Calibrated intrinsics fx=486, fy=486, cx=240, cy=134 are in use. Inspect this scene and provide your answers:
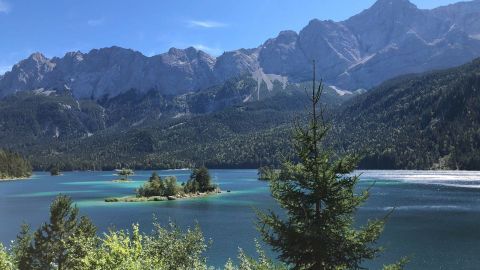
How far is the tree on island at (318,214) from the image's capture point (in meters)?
23.8

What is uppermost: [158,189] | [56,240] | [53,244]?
[56,240]

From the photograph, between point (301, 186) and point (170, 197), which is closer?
point (301, 186)

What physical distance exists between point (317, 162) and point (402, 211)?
114m

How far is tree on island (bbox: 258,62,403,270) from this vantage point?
23.8 m

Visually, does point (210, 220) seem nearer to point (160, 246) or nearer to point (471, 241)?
point (471, 241)

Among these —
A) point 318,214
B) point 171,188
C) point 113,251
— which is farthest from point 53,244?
point 171,188

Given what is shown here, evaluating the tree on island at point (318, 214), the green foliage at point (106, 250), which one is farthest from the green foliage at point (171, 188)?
the tree on island at point (318, 214)

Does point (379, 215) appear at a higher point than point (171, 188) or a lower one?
lower

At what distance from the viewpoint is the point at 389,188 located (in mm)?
197500

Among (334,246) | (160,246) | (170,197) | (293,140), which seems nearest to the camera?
(334,246)

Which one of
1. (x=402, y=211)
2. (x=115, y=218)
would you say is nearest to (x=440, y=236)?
(x=402, y=211)

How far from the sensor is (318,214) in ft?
79.5

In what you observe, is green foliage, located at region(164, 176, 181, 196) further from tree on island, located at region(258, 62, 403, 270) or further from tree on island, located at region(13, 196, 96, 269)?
tree on island, located at region(258, 62, 403, 270)

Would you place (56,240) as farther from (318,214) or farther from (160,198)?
(160,198)
